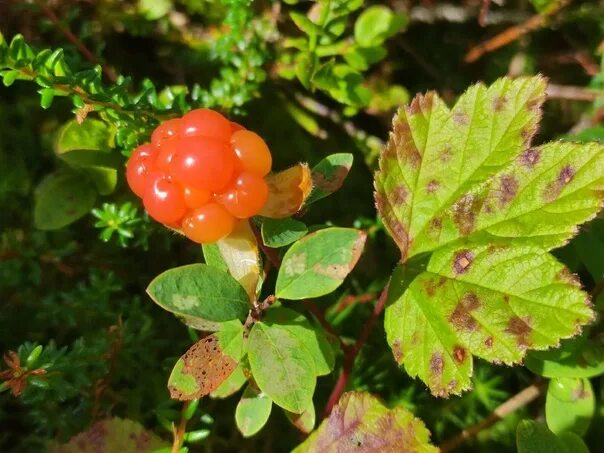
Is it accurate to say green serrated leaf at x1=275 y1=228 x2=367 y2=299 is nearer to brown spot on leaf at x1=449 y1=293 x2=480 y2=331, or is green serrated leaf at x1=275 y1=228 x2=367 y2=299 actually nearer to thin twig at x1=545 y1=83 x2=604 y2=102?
brown spot on leaf at x1=449 y1=293 x2=480 y2=331

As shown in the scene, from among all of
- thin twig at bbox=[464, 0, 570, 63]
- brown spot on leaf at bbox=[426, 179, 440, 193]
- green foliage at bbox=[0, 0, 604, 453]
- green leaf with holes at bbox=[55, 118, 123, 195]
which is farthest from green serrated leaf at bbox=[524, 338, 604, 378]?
green leaf with holes at bbox=[55, 118, 123, 195]

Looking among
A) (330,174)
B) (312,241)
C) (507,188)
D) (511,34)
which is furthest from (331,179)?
(511,34)

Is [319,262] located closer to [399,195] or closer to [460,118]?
[399,195]

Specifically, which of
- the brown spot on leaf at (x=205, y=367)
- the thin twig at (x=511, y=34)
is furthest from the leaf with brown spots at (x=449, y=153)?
the thin twig at (x=511, y=34)

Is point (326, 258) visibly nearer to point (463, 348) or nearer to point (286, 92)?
point (463, 348)

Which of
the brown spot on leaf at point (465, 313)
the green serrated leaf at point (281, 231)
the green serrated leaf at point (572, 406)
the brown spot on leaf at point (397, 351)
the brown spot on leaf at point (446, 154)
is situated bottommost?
the green serrated leaf at point (572, 406)

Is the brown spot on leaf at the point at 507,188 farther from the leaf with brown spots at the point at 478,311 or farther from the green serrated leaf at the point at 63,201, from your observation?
the green serrated leaf at the point at 63,201
